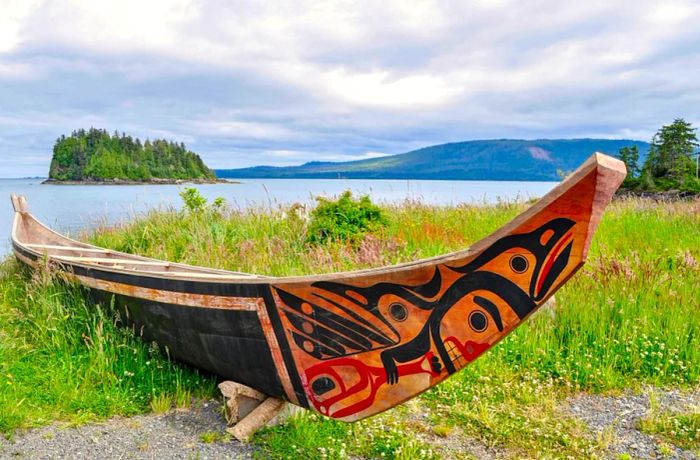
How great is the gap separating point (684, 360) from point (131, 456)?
5.10 m

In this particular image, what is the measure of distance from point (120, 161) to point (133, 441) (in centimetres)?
8636

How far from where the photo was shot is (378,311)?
3111mm

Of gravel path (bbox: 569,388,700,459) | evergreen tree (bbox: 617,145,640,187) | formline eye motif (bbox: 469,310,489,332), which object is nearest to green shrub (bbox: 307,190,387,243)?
gravel path (bbox: 569,388,700,459)

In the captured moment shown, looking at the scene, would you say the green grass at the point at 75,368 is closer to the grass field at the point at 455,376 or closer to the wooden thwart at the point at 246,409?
the grass field at the point at 455,376

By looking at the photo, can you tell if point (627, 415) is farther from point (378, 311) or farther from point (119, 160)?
point (119, 160)

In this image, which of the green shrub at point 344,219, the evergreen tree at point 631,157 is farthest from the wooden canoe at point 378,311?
the evergreen tree at point 631,157

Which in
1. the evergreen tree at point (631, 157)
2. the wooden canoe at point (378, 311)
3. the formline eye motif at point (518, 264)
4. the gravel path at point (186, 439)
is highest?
the evergreen tree at point (631, 157)

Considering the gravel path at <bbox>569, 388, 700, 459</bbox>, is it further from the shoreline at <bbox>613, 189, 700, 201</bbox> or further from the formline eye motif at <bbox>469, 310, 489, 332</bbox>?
the shoreline at <bbox>613, 189, 700, 201</bbox>

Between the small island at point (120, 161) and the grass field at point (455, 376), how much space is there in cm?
7129

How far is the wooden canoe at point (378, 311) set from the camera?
2.55 meters

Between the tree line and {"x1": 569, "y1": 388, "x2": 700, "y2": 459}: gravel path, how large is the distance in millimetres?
41440

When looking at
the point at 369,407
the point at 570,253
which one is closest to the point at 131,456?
the point at 369,407

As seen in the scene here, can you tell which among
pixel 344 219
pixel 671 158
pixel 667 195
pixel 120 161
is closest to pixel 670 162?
pixel 671 158

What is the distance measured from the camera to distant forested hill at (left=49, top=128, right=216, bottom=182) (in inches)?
3095
